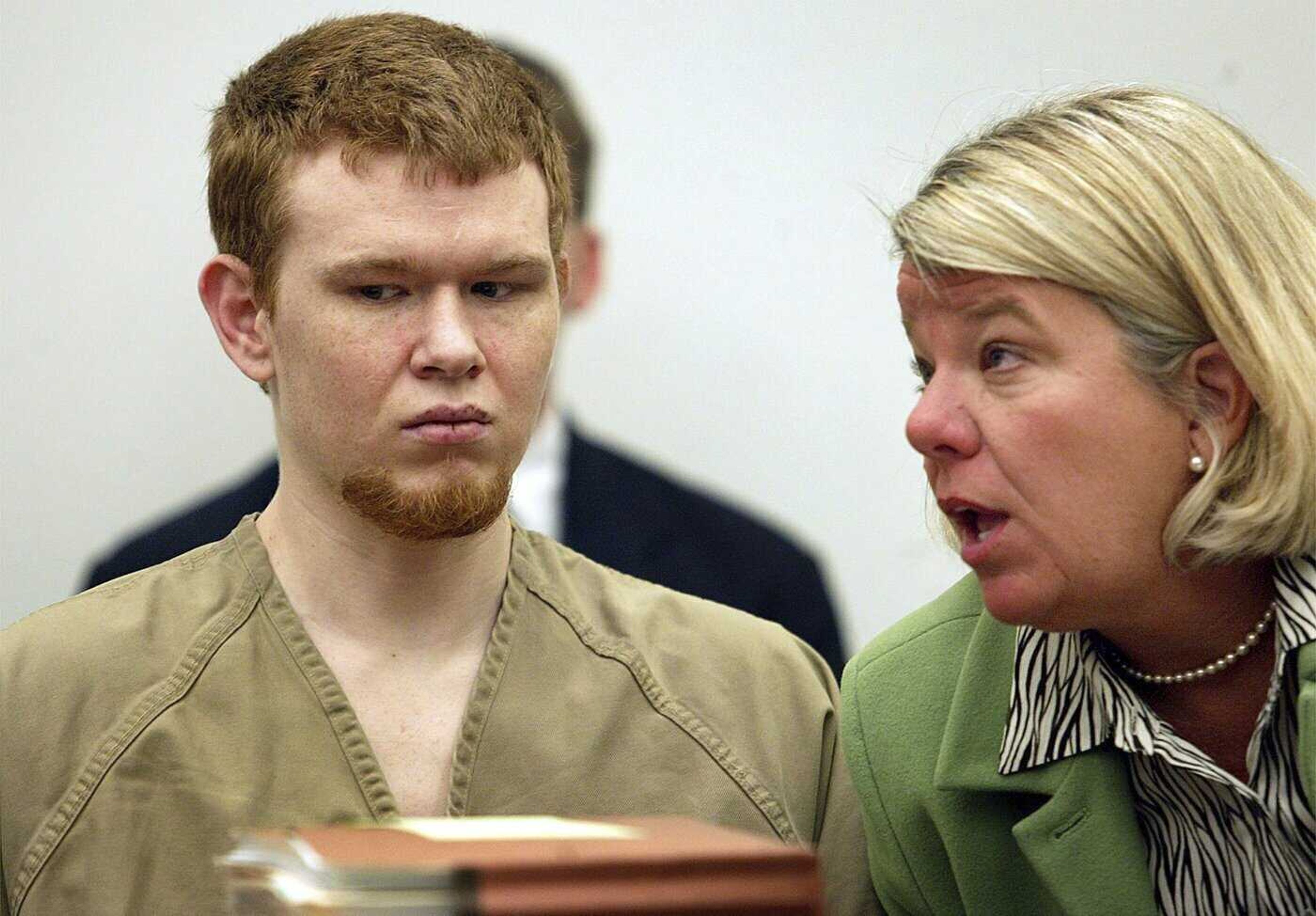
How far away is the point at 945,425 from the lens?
→ 179 cm

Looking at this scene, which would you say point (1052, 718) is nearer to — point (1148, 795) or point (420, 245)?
point (1148, 795)

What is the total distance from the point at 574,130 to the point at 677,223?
0.77 feet

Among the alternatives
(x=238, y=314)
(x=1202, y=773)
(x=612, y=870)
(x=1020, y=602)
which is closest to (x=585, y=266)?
(x=238, y=314)

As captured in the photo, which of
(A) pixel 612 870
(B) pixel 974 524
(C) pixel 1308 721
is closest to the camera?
(A) pixel 612 870

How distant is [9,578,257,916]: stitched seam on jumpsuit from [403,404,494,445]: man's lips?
291 millimetres

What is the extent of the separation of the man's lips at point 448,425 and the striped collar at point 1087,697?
63 centimetres

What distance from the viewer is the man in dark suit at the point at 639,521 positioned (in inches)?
118

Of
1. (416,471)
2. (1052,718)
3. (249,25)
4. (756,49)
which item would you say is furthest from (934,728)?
(249,25)

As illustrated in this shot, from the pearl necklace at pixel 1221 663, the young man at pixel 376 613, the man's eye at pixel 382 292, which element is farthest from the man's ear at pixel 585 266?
the pearl necklace at pixel 1221 663

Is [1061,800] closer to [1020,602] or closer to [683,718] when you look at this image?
[1020,602]

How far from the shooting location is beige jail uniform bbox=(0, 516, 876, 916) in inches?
72.7

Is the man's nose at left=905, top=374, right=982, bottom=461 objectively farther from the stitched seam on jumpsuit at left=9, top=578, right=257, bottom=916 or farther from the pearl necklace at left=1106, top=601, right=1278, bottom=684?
the stitched seam on jumpsuit at left=9, top=578, right=257, bottom=916

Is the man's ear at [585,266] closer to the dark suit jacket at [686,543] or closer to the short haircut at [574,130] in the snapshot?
the short haircut at [574,130]

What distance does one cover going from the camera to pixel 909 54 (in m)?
3.18
